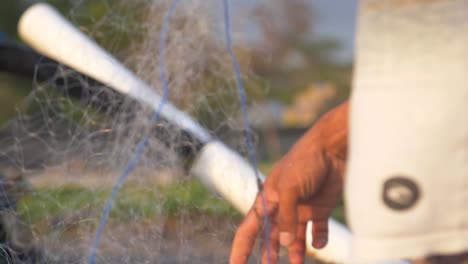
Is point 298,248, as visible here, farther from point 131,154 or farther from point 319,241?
point 131,154

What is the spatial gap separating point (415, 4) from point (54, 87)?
4.05 ft

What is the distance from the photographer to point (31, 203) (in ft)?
5.75

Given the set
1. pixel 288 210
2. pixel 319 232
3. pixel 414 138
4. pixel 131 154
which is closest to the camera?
pixel 414 138

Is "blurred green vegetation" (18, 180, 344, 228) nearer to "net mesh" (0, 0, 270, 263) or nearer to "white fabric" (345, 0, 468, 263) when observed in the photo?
"net mesh" (0, 0, 270, 263)

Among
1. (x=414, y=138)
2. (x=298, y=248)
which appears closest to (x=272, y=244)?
(x=298, y=248)

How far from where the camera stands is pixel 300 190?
109cm

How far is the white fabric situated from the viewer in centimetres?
86

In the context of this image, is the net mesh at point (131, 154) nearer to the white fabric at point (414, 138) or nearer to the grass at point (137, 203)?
the grass at point (137, 203)

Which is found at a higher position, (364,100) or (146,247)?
(364,100)

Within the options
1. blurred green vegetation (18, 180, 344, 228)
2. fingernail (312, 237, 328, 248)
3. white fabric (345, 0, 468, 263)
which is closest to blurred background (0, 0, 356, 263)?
blurred green vegetation (18, 180, 344, 228)

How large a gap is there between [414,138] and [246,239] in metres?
0.38

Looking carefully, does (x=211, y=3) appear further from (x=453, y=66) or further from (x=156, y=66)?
(x=453, y=66)

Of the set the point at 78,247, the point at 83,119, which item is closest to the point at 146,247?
the point at 78,247

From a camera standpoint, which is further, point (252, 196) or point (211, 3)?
point (211, 3)
